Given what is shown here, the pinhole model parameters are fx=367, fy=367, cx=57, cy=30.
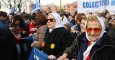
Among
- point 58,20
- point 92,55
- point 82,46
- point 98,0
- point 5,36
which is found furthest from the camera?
point 98,0

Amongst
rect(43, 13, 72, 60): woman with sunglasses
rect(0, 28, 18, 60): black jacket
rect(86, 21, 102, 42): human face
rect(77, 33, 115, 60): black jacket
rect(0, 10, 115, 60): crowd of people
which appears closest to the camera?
rect(0, 28, 18, 60): black jacket

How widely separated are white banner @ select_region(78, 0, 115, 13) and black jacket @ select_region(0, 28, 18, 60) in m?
6.61

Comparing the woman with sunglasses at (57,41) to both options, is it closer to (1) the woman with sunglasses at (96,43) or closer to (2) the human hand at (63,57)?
(2) the human hand at (63,57)

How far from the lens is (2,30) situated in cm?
402

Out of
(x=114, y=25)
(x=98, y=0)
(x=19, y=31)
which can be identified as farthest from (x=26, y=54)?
(x=114, y=25)

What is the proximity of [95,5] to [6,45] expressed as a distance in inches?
269

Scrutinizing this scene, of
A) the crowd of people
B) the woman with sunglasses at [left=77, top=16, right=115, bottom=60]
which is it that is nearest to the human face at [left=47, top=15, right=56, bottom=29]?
the crowd of people

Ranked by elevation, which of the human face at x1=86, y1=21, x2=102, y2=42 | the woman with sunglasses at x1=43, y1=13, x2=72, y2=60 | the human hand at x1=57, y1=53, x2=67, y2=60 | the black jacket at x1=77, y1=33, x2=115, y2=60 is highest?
the human face at x1=86, y1=21, x2=102, y2=42

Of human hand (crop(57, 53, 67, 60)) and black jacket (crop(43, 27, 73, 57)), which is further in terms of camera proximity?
black jacket (crop(43, 27, 73, 57))

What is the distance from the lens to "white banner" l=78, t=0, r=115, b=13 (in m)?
10.5

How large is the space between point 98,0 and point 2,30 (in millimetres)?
6788

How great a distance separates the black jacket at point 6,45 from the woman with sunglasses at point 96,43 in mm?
1348

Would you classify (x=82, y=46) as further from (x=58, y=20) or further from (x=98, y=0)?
(x=98, y=0)

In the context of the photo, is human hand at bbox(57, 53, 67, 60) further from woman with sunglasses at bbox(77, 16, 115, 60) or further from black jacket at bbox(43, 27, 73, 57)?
woman with sunglasses at bbox(77, 16, 115, 60)
